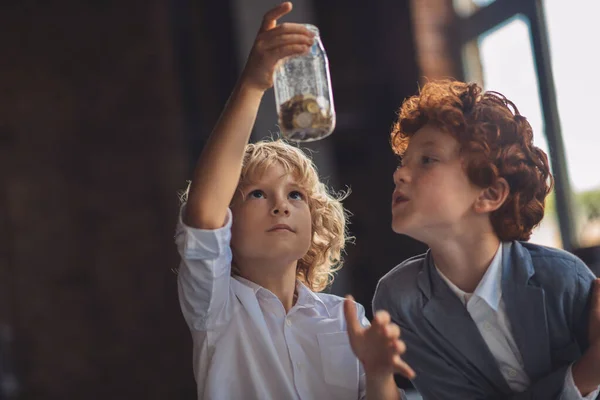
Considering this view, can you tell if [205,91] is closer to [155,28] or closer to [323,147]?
[155,28]

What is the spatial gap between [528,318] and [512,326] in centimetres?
2

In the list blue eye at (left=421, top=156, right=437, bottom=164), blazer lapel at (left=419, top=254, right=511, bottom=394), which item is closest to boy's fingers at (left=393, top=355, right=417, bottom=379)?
blazer lapel at (left=419, top=254, right=511, bottom=394)

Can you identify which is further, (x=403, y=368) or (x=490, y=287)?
(x=490, y=287)

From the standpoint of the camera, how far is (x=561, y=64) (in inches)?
67.1

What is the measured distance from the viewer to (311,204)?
1.02 meters

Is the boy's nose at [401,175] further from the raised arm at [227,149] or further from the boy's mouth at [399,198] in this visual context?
the raised arm at [227,149]

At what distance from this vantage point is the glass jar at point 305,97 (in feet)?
2.61

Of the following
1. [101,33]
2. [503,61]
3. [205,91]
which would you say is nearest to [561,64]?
[503,61]

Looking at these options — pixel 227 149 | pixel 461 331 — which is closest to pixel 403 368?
pixel 461 331

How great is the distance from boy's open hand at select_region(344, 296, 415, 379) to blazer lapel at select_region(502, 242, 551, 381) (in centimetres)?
19

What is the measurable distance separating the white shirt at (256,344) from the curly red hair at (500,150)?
0.26 meters

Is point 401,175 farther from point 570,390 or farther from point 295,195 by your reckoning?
point 570,390

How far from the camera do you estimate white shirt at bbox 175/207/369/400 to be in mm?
847

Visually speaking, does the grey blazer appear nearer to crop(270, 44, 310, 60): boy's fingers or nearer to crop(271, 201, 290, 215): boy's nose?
crop(271, 201, 290, 215): boy's nose
